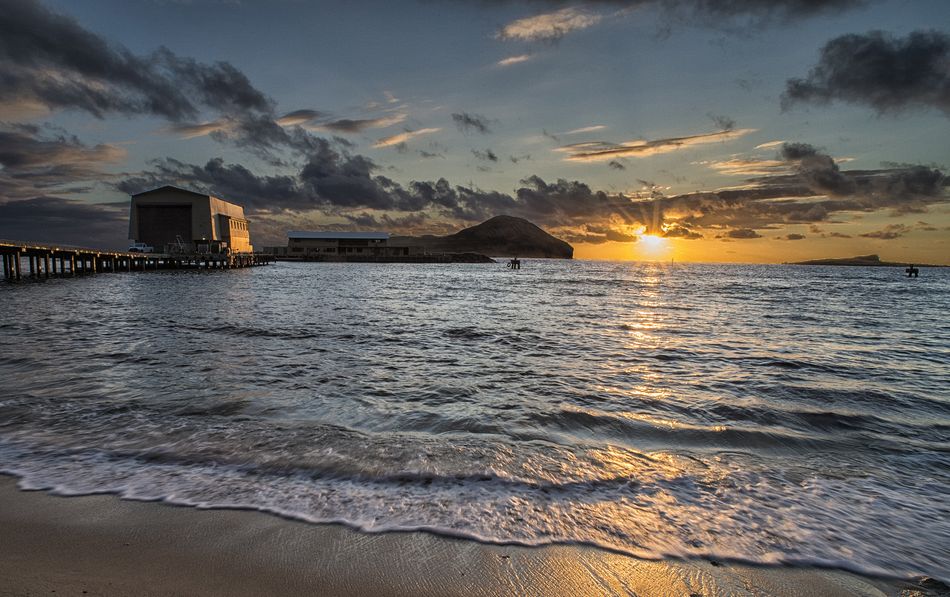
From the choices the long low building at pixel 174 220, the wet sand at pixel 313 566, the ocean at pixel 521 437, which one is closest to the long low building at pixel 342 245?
the long low building at pixel 174 220

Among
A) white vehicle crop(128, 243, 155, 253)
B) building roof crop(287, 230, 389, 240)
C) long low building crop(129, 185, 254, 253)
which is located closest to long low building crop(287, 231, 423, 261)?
building roof crop(287, 230, 389, 240)

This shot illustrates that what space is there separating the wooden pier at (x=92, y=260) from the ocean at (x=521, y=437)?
39.4m

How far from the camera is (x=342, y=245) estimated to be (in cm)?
13050

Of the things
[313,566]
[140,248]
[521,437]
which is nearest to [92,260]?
[140,248]

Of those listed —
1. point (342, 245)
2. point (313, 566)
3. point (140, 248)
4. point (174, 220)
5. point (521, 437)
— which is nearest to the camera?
point (313, 566)

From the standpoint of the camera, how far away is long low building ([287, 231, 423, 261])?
13012 cm

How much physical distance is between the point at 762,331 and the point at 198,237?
82.5 meters

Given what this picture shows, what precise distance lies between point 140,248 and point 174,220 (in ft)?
22.6

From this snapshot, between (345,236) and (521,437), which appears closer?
(521,437)

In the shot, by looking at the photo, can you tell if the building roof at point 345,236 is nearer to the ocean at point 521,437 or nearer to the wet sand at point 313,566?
the ocean at point 521,437

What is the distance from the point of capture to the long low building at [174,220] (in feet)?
246

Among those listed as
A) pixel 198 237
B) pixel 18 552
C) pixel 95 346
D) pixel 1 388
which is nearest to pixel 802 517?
pixel 18 552

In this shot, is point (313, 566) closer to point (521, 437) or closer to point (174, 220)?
point (521, 437)

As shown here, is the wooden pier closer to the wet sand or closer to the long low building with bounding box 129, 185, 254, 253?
the long low building with bounding box 129, 185, 254, 253
